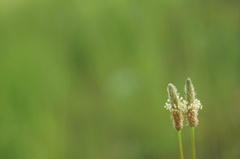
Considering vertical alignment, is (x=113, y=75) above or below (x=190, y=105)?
above

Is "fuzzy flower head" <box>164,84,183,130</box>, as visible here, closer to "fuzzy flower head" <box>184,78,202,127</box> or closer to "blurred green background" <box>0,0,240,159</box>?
"fuzzy flower head" <box>184,78,202,127</box>

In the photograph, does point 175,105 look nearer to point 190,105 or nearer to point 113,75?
point 190,105

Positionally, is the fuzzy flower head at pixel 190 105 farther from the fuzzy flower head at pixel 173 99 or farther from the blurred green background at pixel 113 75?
the blurred green background at pixel 113 75

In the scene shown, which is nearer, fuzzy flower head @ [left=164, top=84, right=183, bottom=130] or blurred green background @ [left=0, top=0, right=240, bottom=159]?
fuzzy flower head @ [left=164, top=84, right=183, bottom=130]

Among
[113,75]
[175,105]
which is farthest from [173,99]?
[113,75]

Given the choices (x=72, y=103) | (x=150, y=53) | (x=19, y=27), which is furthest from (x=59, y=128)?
(x=19, y=27)

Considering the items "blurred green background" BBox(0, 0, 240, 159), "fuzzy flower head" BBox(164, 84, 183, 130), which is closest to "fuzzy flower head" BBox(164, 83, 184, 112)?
"fuzzy flower head" BBox(164, 84, 183, 130)

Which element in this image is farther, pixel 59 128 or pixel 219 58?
pixel 219 58

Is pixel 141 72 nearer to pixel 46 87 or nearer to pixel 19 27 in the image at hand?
pixel 46 87
